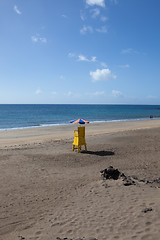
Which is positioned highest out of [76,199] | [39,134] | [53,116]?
[53,116]

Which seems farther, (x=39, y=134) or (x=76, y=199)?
A: (x=39, y=134)

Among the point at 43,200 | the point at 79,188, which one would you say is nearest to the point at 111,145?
the point at 79,188

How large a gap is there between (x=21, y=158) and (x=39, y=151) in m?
1.72

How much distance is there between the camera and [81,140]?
38.5 ft

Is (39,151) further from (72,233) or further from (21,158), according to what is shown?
(72,233)

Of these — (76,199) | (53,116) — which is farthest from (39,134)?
(53,116)

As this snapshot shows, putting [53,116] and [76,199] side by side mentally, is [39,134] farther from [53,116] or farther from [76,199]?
[53,116]

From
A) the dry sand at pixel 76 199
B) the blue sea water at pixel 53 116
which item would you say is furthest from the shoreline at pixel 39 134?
the blue sea water at pixel 53 116

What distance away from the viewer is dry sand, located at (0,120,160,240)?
13.5 ft

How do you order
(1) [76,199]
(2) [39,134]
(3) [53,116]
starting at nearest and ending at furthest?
(1) [76,199] < (2) [39,134] < (3) [53,116]

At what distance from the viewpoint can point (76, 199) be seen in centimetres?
572

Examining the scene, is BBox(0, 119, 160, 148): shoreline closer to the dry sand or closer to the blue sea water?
the dry sand

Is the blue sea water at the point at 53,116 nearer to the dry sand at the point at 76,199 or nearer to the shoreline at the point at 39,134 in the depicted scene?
the shoreline at the point at 39,134

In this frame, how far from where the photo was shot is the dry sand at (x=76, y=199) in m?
4.12
